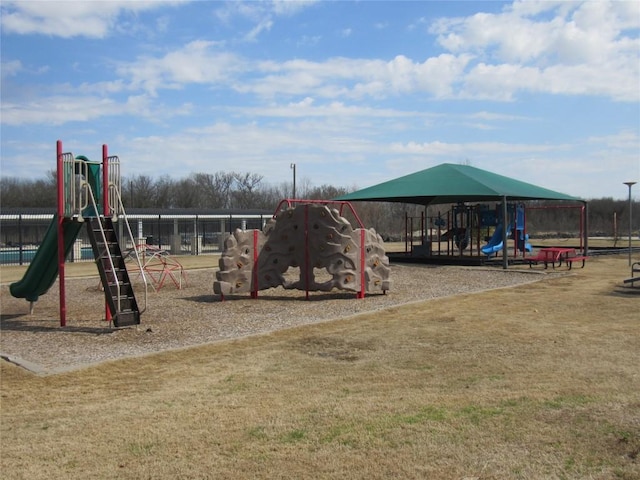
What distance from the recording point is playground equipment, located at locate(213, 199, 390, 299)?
1345 centimetres

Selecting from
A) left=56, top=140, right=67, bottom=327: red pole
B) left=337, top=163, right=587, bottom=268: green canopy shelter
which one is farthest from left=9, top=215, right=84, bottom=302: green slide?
left=337, top=163, right=587, bottom=268: green canopy shelter

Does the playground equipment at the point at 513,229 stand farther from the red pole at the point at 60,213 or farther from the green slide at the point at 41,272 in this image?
the red pole at the point at 60,213

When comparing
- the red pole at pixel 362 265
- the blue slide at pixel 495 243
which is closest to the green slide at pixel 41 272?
the red pole at pixel 362 265

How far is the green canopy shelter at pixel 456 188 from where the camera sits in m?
22.1

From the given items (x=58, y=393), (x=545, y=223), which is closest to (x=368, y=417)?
(x=58, y=393)

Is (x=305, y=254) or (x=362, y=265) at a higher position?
(x=305, y=254)

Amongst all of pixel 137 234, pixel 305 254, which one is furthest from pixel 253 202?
pixel 305 254

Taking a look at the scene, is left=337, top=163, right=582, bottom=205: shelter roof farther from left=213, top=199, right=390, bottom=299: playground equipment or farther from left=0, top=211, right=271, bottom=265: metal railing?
left=0, top=211, right=271, bottom=265: metal railing

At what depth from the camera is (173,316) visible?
11.3 m

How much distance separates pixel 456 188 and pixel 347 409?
1806 cm

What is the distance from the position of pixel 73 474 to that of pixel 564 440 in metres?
3.47

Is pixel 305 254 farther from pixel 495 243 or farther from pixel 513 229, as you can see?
pixel 513 229

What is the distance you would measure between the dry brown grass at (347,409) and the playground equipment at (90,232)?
2436 millimetres

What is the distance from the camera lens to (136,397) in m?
6.01
